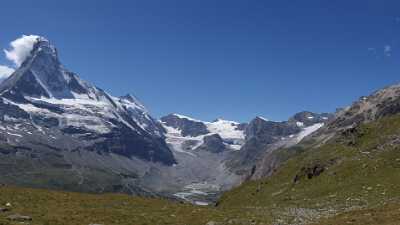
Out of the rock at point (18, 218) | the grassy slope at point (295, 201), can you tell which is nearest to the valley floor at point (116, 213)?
the grassy slope at point (295, 201)

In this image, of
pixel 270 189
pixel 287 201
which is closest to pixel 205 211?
pixel 287 201

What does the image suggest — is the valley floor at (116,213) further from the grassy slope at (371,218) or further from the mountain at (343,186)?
the mountain at (343,186)

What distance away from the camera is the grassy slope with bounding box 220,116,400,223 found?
49.2 metres

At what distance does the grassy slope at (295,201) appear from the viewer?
3998cm

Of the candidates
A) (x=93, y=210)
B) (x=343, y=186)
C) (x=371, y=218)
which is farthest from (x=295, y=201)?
(x=93, y=210)

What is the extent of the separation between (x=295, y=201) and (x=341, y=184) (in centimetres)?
635

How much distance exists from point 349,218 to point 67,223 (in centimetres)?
2115

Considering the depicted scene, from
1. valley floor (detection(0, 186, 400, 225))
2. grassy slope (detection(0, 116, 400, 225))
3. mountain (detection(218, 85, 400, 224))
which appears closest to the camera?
valley floor (detection(0, 186, 400, 225))

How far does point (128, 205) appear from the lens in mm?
49844

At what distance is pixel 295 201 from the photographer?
60188mm

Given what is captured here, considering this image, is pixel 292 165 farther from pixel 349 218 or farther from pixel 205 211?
pixel 349 218

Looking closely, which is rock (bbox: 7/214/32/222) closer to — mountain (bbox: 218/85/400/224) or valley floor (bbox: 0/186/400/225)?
valley floor (bbox: 0/186/400/225)

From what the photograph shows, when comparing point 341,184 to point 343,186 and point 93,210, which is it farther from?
point 93,210

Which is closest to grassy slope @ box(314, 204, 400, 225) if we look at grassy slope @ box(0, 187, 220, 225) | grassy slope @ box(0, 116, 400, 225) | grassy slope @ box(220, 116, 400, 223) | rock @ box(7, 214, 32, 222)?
grassy slope @ box(0, 116, 400, 225)
